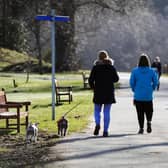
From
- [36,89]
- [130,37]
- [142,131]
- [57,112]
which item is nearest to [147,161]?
[142,131]

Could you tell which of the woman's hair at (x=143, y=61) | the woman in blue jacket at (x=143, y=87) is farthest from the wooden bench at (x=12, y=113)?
the woman's hair at (x=143, y=61)

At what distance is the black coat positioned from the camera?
564 inches

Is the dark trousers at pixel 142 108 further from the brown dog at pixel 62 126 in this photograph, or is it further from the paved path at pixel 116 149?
the brown dog at pixel 62 126

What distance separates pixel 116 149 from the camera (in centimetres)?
1196

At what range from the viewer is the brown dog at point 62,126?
14.1 meters

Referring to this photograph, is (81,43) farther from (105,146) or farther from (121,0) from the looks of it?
(105,146)

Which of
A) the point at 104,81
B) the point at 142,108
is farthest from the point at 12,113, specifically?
the point at 142,108

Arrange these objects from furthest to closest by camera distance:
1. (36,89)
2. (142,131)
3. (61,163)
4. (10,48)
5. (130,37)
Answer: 1. (130,37)
2. (10,48)
3. (36,89)
4. (142,131)
5. (61,163)

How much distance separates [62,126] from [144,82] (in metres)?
2.12

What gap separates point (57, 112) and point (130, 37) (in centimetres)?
7657

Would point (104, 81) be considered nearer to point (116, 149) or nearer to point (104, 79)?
point (104, 79)

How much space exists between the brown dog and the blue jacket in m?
1.76

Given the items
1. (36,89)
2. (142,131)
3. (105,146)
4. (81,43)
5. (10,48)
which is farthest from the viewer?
(81,43)

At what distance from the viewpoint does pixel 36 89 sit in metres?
36.1
